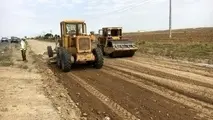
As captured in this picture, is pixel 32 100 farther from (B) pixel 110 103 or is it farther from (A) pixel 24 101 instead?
(B) pixel 110 103

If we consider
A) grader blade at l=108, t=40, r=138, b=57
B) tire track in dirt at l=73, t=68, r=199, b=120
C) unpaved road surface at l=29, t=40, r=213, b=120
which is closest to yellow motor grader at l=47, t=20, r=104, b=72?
unpaved road surface at l=29, t=40, r=213, b=120

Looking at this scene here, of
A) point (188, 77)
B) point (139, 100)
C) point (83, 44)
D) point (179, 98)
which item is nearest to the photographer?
point (139, 100)

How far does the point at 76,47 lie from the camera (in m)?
17.2

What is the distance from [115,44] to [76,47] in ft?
23.6

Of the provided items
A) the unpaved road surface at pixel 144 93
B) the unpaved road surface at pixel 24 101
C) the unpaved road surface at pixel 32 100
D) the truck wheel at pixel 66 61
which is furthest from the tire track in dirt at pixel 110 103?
the truck wheel at pixel 66 61

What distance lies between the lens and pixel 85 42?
56.6ft

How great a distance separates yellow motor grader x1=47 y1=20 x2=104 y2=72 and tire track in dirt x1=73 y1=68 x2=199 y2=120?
2984 millimetres

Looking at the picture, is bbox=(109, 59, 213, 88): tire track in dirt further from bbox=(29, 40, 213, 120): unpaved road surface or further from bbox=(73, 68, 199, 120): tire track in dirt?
bbox=(73, 68, 199, 120): tire track in dirt

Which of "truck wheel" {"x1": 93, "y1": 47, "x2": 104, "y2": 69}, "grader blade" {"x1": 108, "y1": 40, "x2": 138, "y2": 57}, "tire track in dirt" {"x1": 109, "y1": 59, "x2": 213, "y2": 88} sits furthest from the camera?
"grader blade" {"x1": 108, "y1": 40, "x2": 138, "y2": 57}

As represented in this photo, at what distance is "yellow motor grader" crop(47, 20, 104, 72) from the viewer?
1697 centimetres

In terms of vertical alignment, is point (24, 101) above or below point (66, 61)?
below

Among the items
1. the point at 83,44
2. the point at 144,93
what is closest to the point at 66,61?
the point at 83,44

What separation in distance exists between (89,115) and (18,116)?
178 cm

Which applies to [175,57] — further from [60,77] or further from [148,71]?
[60,77]
